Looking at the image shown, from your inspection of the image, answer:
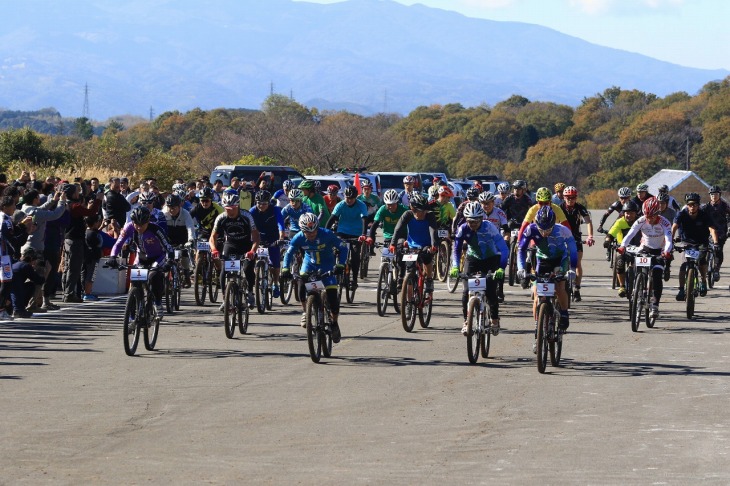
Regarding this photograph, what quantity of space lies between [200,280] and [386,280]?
341 cm

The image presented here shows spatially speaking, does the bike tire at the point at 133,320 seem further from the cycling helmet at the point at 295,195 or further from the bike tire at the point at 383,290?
the cycling helmet at the point at 295,195

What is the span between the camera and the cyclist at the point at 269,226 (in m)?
19.5

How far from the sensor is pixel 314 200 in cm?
2188

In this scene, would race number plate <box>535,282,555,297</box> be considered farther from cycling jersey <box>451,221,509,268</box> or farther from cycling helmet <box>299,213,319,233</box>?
cycling helmet <box>299,213,319,233</box>

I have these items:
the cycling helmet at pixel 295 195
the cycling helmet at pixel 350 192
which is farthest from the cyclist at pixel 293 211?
the cycling helmet at pixel 350 192

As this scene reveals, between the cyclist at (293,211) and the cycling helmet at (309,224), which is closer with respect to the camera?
the cycling helmet at (309,224)

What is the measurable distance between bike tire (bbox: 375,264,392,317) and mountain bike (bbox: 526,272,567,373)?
4967mm

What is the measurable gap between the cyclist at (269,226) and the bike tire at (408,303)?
9.85 ft

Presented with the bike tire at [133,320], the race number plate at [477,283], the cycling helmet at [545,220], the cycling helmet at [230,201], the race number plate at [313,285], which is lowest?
the bike tire at [133,320]

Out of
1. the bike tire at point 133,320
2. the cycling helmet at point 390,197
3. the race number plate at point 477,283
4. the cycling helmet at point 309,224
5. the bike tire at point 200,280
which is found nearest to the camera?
the race number plate at point 477,283

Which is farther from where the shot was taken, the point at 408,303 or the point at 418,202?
the point at 418,202

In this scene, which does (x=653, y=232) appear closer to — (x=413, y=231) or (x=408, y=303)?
(x=413, y=231)

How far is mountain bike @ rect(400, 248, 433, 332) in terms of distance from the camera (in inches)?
657

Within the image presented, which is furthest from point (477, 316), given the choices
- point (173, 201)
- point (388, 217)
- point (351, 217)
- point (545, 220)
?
point (351, 217)
